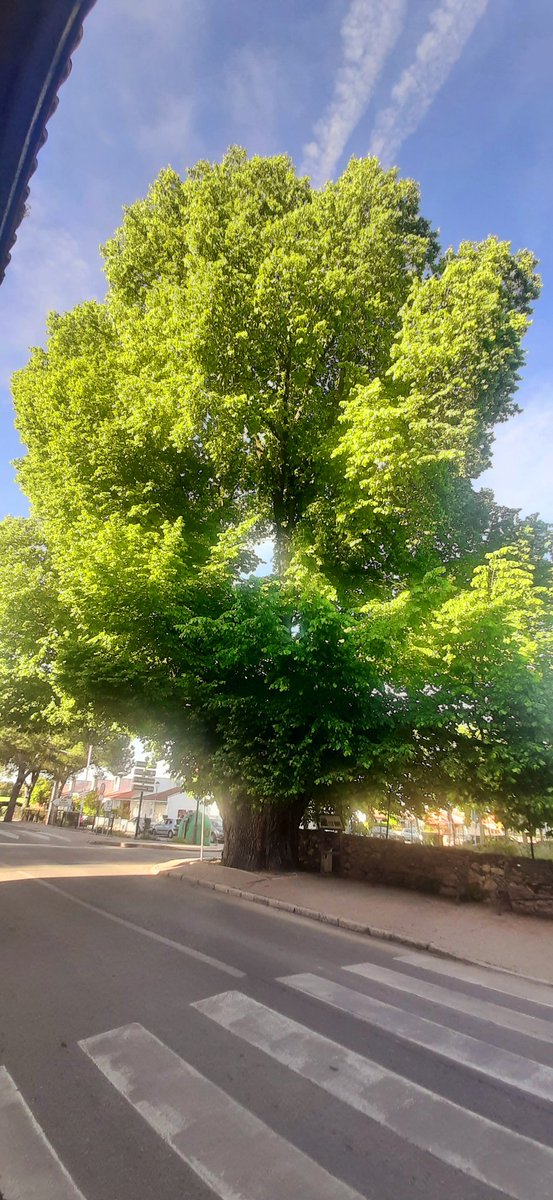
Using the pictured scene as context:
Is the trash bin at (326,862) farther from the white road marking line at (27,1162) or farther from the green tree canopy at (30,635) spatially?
the white road marking line at (27,1162)

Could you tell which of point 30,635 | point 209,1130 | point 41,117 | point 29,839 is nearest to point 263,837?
point 30,635

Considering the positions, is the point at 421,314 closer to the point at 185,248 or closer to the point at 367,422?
the point at 367,422

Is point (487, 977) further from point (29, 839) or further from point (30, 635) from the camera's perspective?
point (29, 839)

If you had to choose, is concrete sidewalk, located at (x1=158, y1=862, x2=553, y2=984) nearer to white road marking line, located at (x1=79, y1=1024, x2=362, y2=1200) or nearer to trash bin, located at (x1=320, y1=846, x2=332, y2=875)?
trash bin, located at (x1=320, y1=846, x2=332, y2=875)

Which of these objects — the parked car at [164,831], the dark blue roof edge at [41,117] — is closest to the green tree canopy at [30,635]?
the dark blue roof edge at [41,117]

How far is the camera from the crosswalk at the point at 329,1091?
2930mm

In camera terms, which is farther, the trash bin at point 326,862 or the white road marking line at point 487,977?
the trash bin at point 326,862

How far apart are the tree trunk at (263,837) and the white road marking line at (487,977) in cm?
756

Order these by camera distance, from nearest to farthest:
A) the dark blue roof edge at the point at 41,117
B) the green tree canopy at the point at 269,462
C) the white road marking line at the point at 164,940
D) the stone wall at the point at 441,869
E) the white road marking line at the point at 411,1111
A: the dark blue roof edge at the point at 41,117, the white road marking line at the point at 411,1111, the white road marking line at the point at 164,940, the stone wall at the point at 441,869, the green tree canopy at the point at 269,462

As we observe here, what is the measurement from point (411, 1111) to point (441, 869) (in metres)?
10.1

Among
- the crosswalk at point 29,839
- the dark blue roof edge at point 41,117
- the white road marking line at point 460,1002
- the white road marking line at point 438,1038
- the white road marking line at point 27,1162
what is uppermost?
the dark blue roof edge at point 41,117

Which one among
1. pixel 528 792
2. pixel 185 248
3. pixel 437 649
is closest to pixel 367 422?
pixel 437 649

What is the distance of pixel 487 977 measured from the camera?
A: 749 centimetres

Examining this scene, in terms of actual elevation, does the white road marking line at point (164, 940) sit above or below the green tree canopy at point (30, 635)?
below
